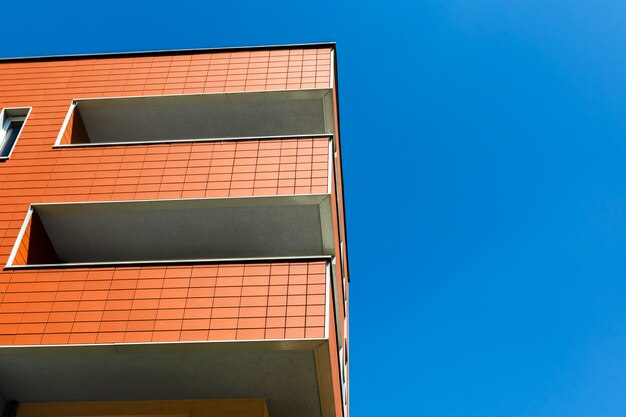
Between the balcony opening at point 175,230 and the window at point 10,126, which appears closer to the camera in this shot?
the balcony opening at point 175,230

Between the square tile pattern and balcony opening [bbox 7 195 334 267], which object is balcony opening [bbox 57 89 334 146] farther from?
balcony opening [bbox 7 195 334 267]

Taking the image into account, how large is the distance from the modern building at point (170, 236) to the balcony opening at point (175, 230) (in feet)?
0.10

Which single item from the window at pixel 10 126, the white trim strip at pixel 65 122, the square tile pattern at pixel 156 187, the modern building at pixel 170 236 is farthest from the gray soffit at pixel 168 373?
the window at pixel 10 126

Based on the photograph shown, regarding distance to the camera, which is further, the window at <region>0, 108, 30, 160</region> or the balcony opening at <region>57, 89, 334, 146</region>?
the balcony opening at <region>57, 89, 334, 146</region>

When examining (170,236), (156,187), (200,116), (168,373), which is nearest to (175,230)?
(170,236)

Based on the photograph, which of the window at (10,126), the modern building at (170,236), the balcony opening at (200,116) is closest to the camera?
the modern building at (170,236)

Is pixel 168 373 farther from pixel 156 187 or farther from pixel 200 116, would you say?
pixel 200 116

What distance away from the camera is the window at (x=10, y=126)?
13223 mm

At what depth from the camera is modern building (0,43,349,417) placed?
8977 mm

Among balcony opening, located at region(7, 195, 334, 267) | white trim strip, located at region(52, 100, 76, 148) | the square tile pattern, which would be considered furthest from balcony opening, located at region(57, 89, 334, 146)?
balcony opening, located at region(7, 195, 334, 267)

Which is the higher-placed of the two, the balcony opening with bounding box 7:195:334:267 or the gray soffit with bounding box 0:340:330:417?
the balcony opening with bounding box 7:195:334:267

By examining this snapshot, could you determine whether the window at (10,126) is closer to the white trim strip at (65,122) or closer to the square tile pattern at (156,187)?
the square tile pattern at (156,187)

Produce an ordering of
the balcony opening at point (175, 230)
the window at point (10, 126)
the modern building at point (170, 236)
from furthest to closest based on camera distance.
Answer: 1. the window at point (10, 126)
2. the balcony opening at point (175, 230)
3. the modern building at point (170, 236)

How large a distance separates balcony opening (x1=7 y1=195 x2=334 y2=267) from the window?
8.82 ft
